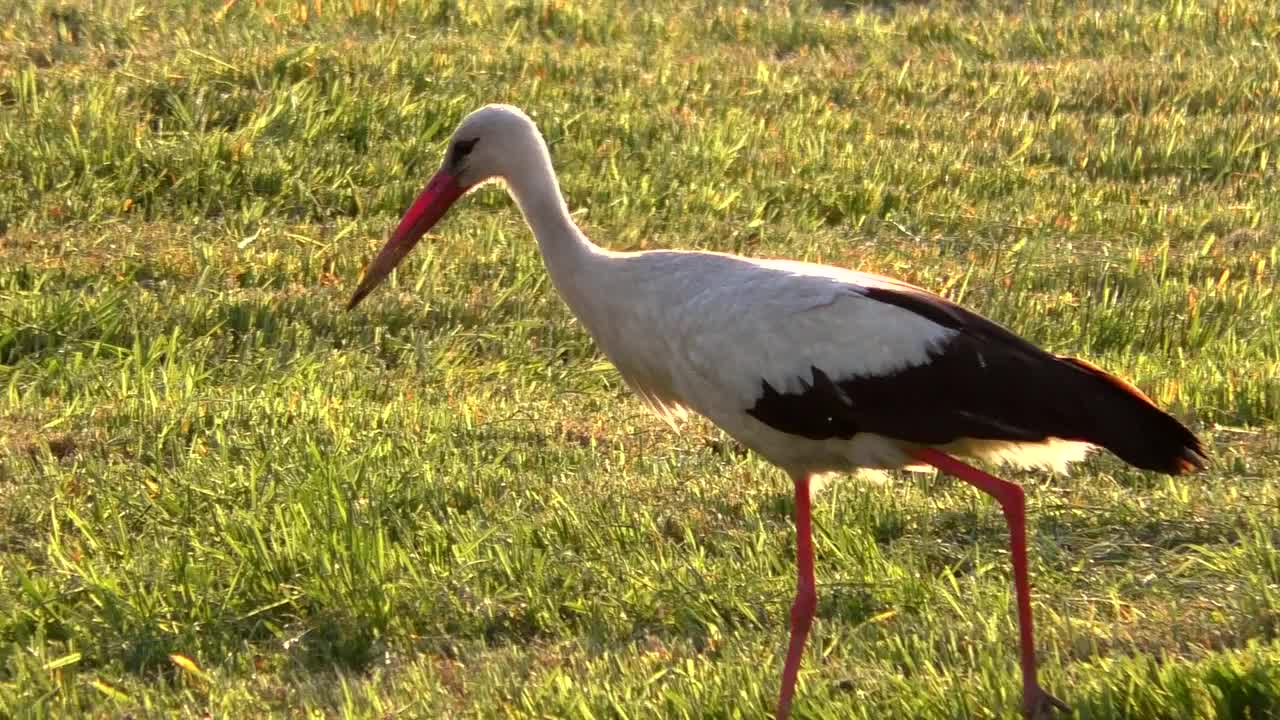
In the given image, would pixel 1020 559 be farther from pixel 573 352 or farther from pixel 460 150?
pixel 573 352

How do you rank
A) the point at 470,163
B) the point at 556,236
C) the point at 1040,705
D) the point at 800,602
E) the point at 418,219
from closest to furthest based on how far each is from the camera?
the point at 1040,705 → the point at 800,602 → the point at 556,236 → the point at 470,163 → the point at 418,219

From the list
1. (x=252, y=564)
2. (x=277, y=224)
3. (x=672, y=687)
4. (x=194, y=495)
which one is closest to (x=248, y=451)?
(x=194, y=495)

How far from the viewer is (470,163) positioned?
18.0ft

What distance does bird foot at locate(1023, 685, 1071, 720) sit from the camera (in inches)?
154

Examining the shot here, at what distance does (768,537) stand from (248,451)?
1.66m

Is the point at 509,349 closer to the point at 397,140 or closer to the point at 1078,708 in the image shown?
the point at 397,140

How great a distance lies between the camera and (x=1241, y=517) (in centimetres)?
520

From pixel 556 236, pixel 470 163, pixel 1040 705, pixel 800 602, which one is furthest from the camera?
pixel 470 163

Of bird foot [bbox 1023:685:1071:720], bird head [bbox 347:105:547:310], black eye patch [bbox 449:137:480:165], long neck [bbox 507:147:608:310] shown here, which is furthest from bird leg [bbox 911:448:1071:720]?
black eye patch [bbox 449:137:480:165]

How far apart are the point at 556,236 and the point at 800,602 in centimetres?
121

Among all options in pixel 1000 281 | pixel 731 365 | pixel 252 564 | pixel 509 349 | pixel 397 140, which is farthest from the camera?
pixel 397 140

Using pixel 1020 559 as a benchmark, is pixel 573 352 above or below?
below

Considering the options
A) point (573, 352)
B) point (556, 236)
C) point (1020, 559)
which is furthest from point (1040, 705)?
point (573, 352)

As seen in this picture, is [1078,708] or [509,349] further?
[509,349]
